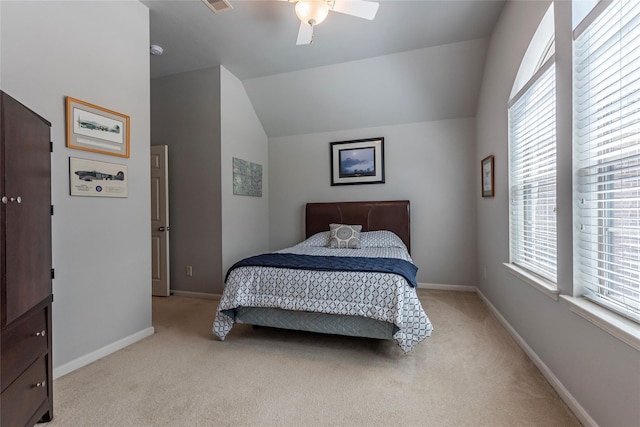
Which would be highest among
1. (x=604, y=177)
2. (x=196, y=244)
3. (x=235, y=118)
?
(x=235, y=118)

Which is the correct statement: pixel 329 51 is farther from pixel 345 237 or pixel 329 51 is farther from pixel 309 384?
pixel 309 384

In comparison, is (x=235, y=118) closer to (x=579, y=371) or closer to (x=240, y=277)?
(x=240, y=277)

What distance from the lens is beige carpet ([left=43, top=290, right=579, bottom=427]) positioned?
1.55 metres

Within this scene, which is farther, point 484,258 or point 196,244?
point 196,244

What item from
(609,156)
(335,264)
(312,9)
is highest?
(312,9)

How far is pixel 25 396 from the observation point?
1.34 meters

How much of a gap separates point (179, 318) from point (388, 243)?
256cm

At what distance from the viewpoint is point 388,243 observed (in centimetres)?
364

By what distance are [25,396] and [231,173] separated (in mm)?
2852

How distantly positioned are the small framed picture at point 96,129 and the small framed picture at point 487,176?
11.7 feet

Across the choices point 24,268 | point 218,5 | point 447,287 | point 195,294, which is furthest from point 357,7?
point 195,294

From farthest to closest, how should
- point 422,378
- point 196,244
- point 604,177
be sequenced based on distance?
point 196,244 → point 422,378 → point 604,177

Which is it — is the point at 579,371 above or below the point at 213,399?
above

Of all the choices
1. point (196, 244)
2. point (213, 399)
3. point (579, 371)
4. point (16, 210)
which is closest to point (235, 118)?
point (196, 244)
